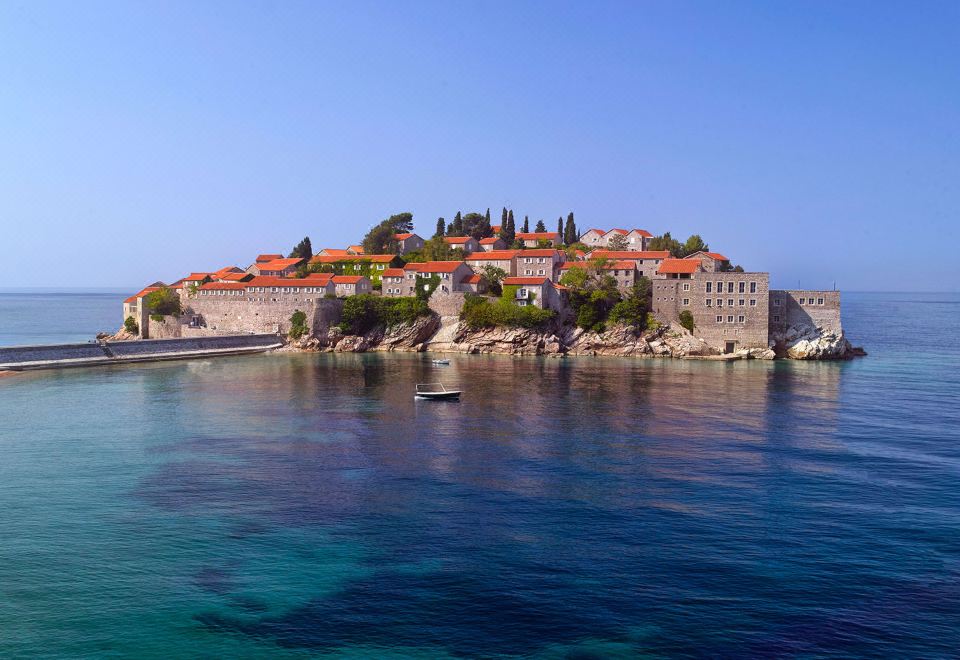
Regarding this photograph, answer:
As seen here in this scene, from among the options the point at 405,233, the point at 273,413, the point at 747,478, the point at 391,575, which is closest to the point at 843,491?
the point at 747,478

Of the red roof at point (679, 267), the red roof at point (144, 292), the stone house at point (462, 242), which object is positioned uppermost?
the stone house at point (462, 242)

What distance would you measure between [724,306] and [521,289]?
73.6 ft

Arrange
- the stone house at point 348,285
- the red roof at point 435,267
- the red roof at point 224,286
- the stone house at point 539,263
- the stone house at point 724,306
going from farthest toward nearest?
the red roof at point 224,286
the stone house at point 539,263
the stone house at point 348,285
the red roof at point 435,267
the stone house at point 724,306

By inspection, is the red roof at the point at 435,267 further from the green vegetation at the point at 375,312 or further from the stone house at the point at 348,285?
the stone house at the point at 348,285

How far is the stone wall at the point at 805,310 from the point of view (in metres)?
74.8

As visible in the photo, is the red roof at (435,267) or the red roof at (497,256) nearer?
the red roof at (435,267)

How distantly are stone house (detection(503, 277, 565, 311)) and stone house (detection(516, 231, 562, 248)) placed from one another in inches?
1256

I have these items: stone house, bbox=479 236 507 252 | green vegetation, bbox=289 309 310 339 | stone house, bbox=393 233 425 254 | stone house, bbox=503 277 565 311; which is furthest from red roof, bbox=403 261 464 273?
A: stone house, bbox=393 233 425 254

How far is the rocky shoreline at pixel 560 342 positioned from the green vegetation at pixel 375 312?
33.1 inches

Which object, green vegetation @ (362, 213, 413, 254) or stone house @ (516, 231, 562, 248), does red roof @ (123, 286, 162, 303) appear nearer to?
green vegetation @ (362, 213, 413, 254)

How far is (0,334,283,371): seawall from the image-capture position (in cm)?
6550

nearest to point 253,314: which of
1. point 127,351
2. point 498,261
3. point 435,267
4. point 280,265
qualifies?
point 127,351

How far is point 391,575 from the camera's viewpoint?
19281mm

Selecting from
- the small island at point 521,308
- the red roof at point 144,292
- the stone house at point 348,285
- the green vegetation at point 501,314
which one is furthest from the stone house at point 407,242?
the red roof at point 144,292
